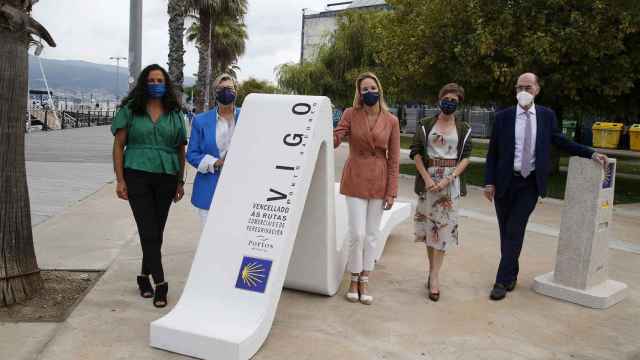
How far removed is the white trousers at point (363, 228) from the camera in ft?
16.0

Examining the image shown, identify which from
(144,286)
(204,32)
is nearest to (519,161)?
(144,286)

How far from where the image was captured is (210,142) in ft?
15.8

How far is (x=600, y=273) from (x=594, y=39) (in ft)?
25.4

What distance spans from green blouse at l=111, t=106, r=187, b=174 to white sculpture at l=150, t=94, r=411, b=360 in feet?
1.67

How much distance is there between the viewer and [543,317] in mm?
4852

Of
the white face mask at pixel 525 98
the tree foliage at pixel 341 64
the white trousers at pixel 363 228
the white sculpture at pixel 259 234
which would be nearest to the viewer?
the white sculpture at pixel 259 234

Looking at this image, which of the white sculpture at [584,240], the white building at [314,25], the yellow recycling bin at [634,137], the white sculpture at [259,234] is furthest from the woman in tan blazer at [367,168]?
the white building at [314,25]

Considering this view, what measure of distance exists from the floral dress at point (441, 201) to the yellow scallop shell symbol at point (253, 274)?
1782 mm

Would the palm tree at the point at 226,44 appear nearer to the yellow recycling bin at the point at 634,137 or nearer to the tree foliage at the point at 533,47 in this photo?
the yellow recycling bin at the point at 634,137

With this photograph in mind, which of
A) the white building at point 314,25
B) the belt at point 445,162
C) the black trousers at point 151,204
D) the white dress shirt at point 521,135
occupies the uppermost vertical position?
the white building at point 314,25

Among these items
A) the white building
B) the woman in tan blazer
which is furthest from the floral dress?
the white building

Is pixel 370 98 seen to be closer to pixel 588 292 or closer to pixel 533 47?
pixel 588 292

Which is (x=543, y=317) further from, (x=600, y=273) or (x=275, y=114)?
(x=275, y=114)

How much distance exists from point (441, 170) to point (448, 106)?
535 millimetres
